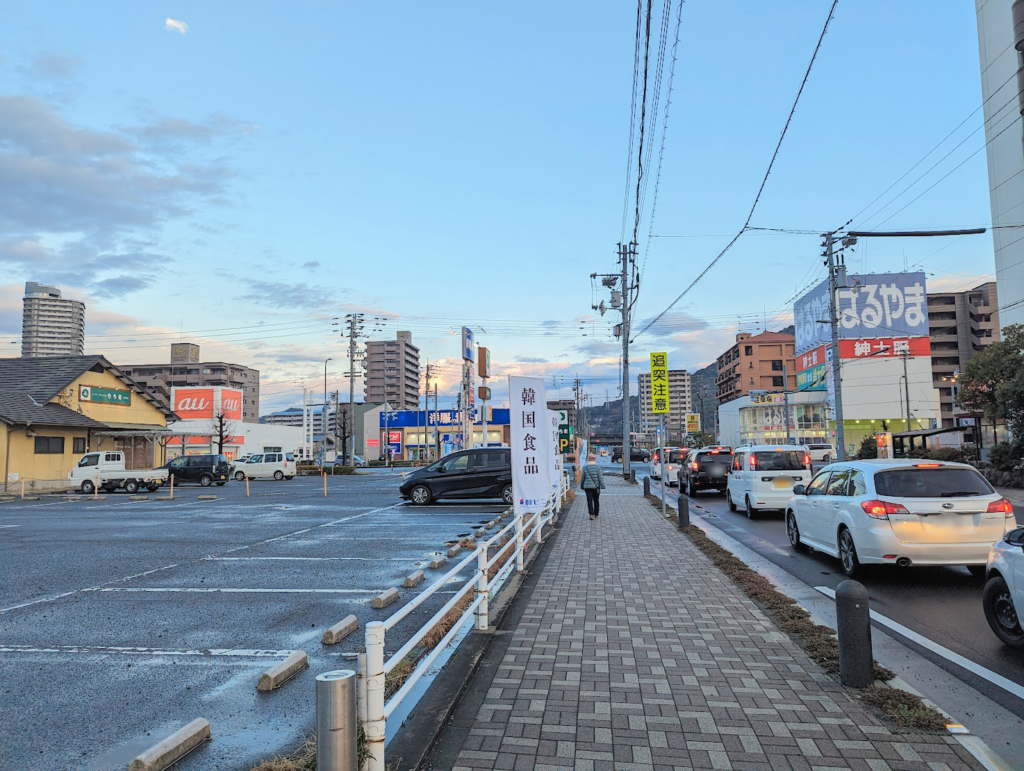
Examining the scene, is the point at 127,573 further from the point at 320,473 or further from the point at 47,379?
the point at 320,473

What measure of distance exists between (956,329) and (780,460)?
9303 cm

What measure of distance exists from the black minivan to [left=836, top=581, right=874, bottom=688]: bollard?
1549cm

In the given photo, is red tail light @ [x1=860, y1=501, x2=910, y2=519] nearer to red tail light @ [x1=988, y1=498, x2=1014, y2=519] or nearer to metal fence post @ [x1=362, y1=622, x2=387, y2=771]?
red tail light @ [x1=988, y1=498, x2=1014, y2=519]

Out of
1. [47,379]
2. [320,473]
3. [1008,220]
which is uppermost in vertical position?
[1008,220]

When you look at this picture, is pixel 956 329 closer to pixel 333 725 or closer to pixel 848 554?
pixel 848 554

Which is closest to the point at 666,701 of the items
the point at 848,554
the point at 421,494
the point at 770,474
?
the point at 848,554

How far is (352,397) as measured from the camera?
188 feet

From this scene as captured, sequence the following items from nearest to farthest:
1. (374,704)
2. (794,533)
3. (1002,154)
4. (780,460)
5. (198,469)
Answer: (374,704), (794,533), (780,460), (198,469), (1002,154)

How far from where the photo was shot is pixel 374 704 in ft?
10.2

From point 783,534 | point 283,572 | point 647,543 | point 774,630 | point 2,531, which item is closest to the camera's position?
point 774,630

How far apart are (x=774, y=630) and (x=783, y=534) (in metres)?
7.80

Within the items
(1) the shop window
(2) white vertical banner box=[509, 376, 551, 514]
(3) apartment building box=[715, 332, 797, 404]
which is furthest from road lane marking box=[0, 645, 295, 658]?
(3) apartment building box=[715, 332, 797, 404]

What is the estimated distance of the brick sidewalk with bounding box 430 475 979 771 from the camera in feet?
11.5

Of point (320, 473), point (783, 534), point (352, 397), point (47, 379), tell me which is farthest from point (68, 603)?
point (352, 397)
